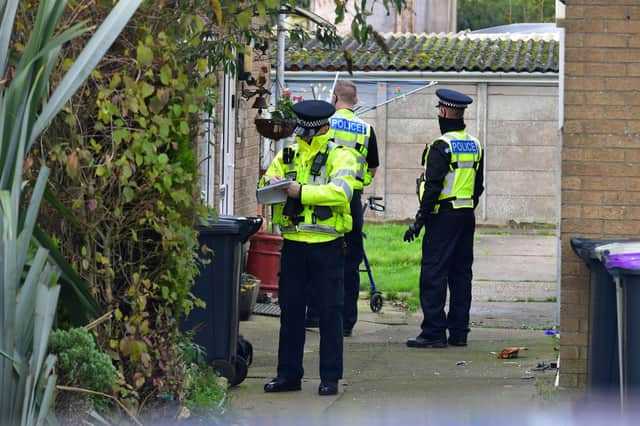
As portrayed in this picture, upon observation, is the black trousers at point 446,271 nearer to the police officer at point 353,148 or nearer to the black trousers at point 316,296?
the police officer at point 353,148

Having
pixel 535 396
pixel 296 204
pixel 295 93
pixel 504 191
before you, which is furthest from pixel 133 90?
pixel 504 191

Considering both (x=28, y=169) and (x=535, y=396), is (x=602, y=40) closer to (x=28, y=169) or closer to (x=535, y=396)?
(x=535, y=396)

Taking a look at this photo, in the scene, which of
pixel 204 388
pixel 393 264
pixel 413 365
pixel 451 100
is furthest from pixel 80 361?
pixel 393 264

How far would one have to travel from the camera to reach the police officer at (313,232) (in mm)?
6949

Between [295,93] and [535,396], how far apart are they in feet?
43.4

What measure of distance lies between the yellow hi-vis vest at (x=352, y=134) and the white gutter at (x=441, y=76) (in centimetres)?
1227

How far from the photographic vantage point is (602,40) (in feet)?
22.3

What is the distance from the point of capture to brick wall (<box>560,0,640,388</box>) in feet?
22.2

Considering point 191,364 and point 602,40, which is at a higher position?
point 602,40

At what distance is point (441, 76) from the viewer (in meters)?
21.7

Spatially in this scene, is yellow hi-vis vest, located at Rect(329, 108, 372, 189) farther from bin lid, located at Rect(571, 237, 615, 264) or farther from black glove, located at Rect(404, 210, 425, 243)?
bin lid, located at Rect(571, 237, 615, 264)

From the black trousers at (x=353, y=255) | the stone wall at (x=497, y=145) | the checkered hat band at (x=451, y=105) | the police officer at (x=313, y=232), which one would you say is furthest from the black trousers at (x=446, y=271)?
the stone wall at (x=497, y=145)

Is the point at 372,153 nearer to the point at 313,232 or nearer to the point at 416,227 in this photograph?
the point at 416,227

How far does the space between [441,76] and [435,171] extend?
13.0 metres
